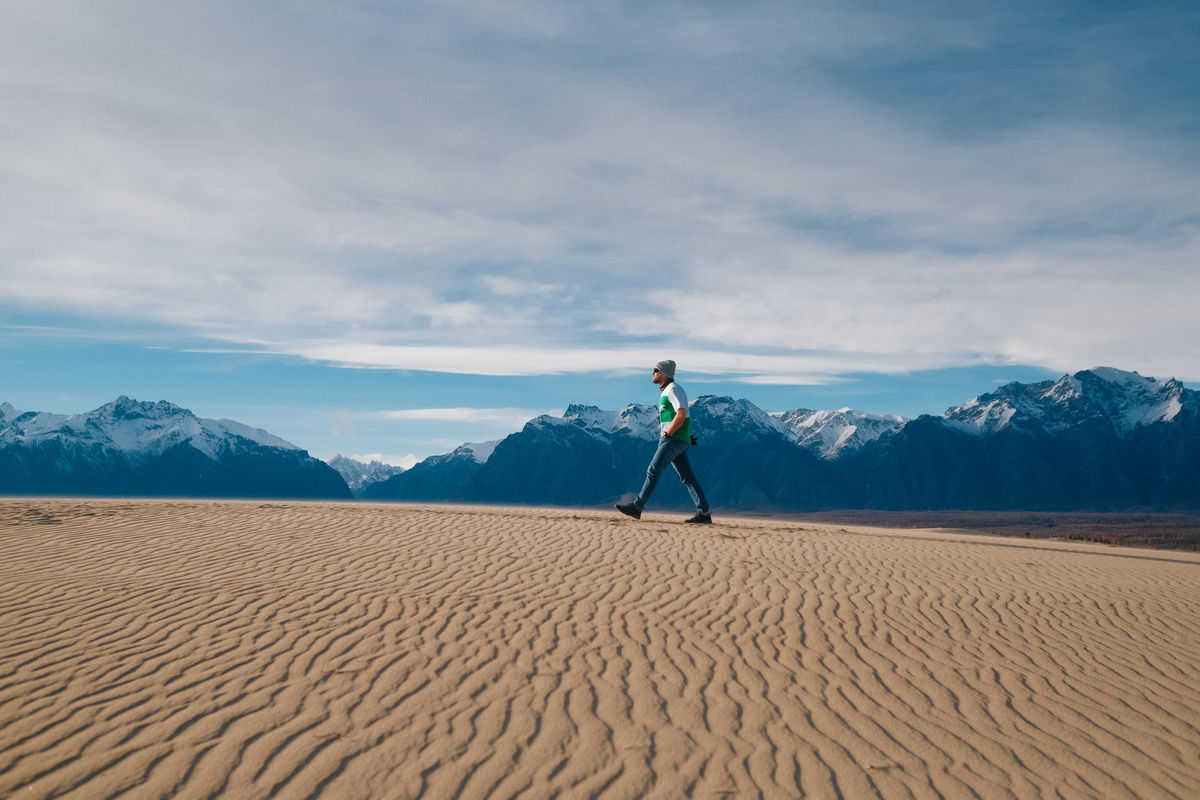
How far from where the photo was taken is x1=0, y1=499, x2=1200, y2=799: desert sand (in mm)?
4379

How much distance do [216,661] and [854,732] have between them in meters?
4.59

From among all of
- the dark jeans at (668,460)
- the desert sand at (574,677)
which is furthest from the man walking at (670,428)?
the desert sand at (574,677)

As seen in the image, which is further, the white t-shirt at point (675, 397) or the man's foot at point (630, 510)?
the man's foot at point (630, 510)

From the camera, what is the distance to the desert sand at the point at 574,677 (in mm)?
4379

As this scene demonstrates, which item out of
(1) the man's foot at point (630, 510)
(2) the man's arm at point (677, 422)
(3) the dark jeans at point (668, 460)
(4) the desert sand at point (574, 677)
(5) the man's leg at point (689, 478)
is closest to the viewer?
(4) the desert sand at point (574, 677)

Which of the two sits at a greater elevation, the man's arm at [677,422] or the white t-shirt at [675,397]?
the white t-shirt at [675,397]

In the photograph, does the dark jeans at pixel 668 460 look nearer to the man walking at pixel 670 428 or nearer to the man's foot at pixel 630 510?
the man walking at pixel 670 428

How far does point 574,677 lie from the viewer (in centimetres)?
564

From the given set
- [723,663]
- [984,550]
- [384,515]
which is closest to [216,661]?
[723,663]

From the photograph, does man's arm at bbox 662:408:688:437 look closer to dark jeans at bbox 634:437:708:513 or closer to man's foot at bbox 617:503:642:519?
dark jeans at bbox 634:437:708:513

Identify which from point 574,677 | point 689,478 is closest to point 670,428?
point 689,478

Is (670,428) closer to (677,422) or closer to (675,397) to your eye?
(677,422)

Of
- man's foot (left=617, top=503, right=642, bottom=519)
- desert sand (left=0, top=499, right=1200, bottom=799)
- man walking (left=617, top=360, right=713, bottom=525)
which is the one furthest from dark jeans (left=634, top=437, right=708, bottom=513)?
desert sand (left=0, top=499, right=1200, bottom=799)

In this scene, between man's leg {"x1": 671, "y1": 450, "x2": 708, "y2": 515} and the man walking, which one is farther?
man's leg {"x1": 671, "y1": 450, "x2": 708, "y2": 515}
